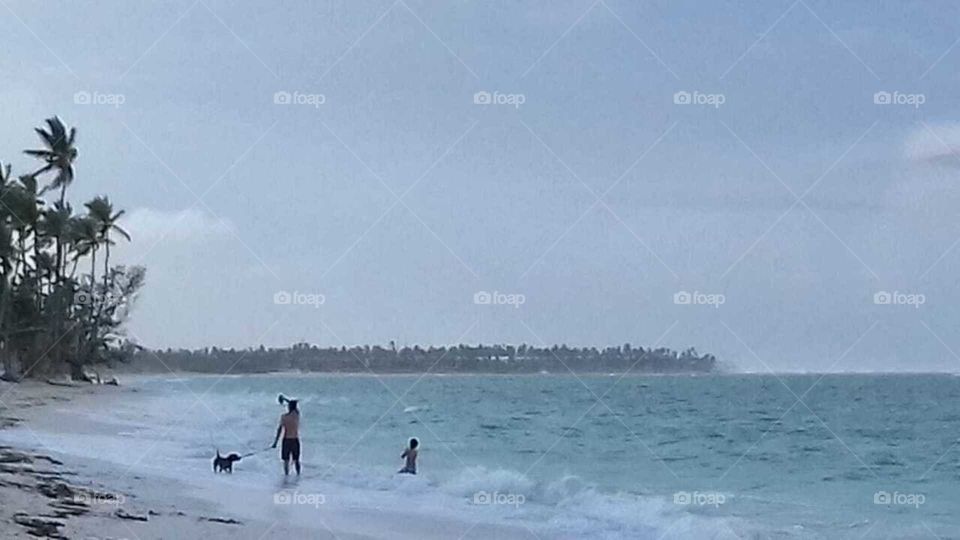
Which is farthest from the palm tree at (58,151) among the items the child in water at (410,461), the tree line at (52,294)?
the child in water at (410,461)

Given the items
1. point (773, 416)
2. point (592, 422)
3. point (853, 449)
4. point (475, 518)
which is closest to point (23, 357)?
point (475, 518)

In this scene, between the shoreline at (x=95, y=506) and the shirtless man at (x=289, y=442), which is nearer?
the shoreline at (x=95, y=506)

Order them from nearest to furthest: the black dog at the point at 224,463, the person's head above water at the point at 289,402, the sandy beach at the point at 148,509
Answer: the sandy beach at the point at 148,509, the black dog at the point at 224,463, the person's head above water at the point at 289,402

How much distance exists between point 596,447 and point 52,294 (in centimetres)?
777

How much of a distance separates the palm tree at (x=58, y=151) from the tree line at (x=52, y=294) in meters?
0.18

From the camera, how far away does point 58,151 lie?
11.1 meters

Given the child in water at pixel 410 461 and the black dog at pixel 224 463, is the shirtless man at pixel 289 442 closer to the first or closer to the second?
the black dog at pixel 224 463

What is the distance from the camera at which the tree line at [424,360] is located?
12.3 metres

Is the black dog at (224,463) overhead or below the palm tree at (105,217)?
below

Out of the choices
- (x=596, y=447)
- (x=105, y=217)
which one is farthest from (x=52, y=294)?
(x=596, y=447)

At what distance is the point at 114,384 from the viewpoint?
13.2 meters

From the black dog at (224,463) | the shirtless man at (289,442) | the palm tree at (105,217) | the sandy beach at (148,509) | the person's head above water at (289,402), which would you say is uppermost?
the palm tree at (105,217)

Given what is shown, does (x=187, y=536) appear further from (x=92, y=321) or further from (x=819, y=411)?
(x=819, y=411)

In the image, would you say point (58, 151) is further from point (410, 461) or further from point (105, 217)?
point (410, 461)
